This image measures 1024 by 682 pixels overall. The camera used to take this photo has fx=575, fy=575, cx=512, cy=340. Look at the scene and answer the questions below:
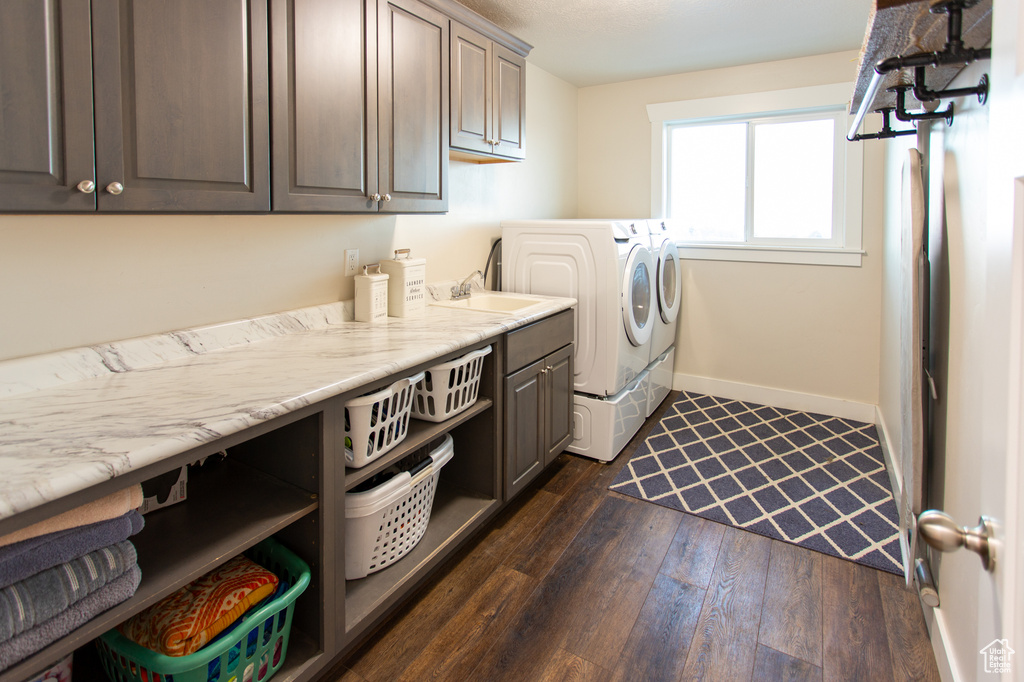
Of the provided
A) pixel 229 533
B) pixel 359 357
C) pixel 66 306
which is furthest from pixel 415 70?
pixel 229 533

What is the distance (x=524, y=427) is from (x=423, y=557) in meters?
0.73

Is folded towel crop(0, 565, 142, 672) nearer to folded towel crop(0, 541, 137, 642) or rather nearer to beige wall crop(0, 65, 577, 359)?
folded towel crop(0, 541, 137, 642)

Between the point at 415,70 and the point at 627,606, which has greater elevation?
the point at 415,70

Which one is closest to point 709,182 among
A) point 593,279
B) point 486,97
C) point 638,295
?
point 638,295

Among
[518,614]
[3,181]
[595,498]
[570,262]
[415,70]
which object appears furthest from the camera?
[570,262]

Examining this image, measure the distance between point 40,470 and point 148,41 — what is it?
0.96 m

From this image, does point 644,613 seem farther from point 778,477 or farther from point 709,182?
point 709,182

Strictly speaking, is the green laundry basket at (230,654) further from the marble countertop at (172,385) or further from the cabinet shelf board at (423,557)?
the marble countertop at (172,385)

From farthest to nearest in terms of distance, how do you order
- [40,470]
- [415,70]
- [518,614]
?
[415,70], [518,614], [40,470]

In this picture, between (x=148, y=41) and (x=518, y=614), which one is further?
(x=518, y=614)

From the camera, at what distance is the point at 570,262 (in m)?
2.99

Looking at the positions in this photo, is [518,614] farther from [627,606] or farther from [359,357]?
[359,357]

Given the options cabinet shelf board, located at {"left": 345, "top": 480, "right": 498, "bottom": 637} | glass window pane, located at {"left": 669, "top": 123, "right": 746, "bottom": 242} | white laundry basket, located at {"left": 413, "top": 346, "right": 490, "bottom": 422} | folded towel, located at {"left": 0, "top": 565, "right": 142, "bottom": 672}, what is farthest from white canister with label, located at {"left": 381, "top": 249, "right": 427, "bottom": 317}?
glass window pane, located at {"left": 669, "top": 123, "right": 746, "bottom": 242}

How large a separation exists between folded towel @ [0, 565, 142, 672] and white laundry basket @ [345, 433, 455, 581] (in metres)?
0.67
